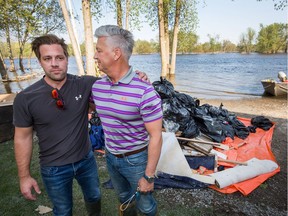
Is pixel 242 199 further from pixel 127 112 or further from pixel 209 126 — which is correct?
pixel 127 112

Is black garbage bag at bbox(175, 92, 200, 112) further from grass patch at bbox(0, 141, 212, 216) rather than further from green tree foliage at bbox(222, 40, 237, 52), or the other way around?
green tree foliage at bbox(222, 40, 237, 52)

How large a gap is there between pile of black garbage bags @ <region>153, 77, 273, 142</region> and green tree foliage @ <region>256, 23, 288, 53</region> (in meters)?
96.1

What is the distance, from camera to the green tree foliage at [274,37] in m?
83.4


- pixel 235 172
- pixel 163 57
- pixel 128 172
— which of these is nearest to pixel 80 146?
pixel 128 172

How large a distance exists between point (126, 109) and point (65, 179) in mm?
1116

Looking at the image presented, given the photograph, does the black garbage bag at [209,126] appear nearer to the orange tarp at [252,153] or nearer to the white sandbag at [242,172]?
the orange tarp at [252,153]

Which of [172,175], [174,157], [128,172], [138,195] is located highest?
[128,172]

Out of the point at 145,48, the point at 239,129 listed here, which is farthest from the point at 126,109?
the point at 145,48

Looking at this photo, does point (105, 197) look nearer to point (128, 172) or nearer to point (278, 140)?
point (128, 172)

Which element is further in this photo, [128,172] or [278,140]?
[278,140]

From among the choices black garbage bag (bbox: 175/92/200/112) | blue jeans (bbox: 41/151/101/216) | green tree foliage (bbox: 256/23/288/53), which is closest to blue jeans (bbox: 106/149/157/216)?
blue jeans (bbox: 41/151/101/216)

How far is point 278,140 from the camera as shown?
5883 millimetres

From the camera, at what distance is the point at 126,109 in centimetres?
183

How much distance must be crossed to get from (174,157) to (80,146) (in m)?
2.21
